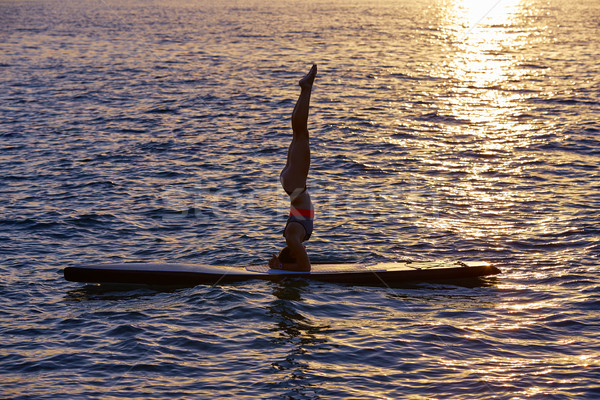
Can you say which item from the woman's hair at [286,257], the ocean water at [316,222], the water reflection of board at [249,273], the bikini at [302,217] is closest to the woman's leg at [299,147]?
the bikini at [302,217]

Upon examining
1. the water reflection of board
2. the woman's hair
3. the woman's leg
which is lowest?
the water reflection of board

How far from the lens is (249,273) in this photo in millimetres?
13922

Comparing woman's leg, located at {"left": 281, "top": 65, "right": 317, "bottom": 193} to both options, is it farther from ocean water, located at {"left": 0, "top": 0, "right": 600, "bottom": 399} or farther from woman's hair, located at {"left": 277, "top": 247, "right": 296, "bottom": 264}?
ocean water, located at {"left": 0, "top": 0, "right": 600, "bottom": 399}

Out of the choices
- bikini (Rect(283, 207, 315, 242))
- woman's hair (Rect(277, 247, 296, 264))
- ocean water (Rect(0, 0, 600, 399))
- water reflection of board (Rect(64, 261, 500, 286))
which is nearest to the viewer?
ocean water (Rect(0, 0, 600, 399))

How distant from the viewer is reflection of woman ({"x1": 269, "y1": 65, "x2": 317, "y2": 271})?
1261 centimetres

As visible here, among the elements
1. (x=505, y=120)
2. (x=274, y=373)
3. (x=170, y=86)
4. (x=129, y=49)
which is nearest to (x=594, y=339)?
(x=274, y=373)

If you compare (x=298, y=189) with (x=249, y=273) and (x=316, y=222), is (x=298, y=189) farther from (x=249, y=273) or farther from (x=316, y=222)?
(x=316, y=222)

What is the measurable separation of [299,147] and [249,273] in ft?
9.12

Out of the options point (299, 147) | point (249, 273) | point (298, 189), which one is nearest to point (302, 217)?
point (298, 189)

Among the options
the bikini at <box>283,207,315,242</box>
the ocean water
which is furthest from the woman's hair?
the bikini at <box>283,207,315,242</box>

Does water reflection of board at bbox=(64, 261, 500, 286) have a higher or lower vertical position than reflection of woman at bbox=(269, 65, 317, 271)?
lower

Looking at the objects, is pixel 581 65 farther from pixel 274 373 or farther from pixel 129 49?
pixel 274 373

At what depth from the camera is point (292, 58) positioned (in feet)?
150

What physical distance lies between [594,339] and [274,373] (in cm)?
525
